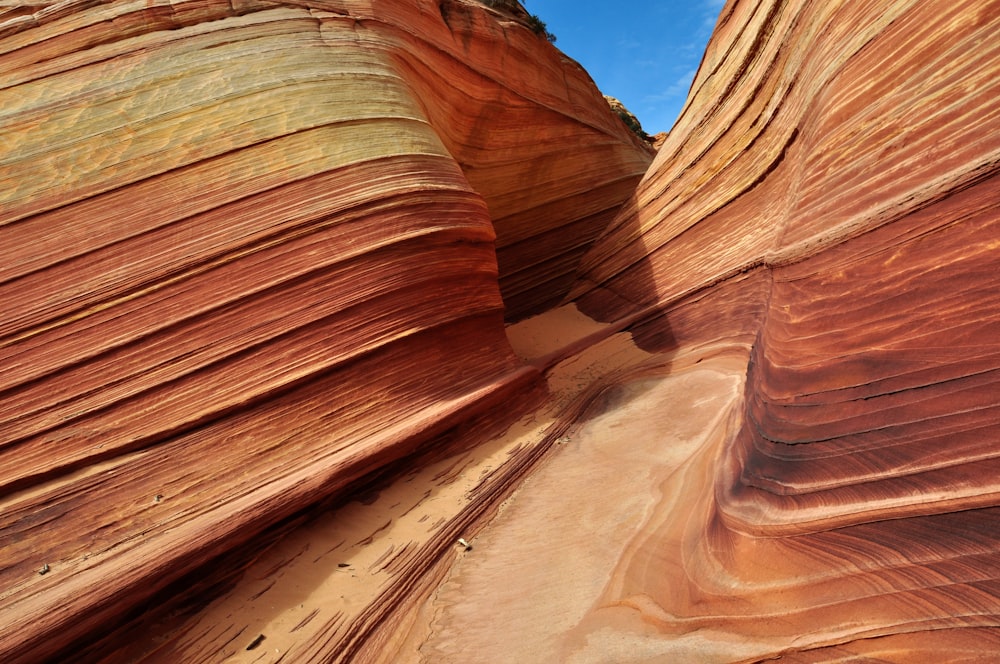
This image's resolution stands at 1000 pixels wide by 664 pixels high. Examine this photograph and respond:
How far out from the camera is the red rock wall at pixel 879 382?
1.05m

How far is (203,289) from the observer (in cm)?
238

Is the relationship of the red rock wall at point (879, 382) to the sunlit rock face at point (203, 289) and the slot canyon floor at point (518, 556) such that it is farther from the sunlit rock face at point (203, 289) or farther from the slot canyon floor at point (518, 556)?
the sunlit rock face at point (203, 289)

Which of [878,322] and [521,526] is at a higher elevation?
[878,322]

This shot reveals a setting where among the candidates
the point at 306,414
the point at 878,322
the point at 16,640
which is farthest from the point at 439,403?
the point at 878,322

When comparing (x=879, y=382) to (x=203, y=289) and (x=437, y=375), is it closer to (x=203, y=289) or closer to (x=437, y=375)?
(x=437, y=375)

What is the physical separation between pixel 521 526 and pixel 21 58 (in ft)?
10.9

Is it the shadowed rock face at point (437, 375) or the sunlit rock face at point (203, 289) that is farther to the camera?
the sunlit rock face at point (203, 289)

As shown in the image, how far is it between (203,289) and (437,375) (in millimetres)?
1143

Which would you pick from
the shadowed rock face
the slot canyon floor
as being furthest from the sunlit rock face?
the slot canyon floor

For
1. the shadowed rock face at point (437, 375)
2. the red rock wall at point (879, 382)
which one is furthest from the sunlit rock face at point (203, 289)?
the red rock wall at point (879, 382)

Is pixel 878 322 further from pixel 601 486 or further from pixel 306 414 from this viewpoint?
pixel 306 414

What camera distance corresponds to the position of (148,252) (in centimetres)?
236

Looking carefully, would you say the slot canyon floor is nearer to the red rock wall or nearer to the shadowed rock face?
the shadowed rock face

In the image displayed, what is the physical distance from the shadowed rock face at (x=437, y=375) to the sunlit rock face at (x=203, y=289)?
0.05 feet
